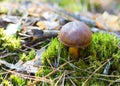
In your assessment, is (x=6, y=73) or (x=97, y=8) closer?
(x=6, y=73)

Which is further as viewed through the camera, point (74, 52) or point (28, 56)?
point (28, 56)

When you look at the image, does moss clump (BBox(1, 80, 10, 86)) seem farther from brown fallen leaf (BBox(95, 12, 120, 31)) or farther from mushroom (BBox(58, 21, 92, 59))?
brown fallen leaf (BBox(95, 12, 120, 31))

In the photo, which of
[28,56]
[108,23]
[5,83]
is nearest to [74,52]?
[28,56]

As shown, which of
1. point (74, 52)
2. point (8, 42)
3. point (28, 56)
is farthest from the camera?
point (8, 42)

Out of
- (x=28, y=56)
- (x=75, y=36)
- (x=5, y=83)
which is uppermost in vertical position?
(x=75, y=36)

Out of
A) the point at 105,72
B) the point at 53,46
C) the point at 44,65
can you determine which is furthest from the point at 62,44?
the point at 105,72

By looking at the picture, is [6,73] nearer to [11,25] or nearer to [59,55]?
[59,55]

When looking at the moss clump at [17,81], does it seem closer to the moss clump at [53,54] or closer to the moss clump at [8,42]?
the moss clump at [53,54]

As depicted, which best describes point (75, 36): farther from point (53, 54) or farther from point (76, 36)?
point (53, 54)
